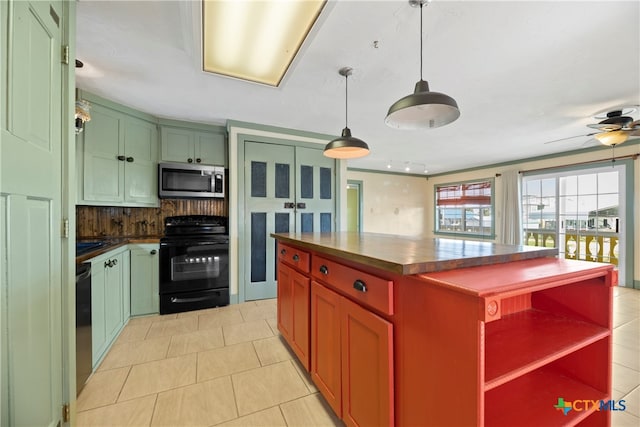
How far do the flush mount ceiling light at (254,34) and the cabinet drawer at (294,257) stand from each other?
1446mm

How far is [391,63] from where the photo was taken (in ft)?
6.82

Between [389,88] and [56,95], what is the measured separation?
2.37m

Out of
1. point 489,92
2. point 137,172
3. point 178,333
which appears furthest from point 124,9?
point 489,92

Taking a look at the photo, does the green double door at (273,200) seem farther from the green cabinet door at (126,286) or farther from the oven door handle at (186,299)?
the green cabinet door at (126,286)

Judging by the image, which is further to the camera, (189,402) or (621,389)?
(621,389)

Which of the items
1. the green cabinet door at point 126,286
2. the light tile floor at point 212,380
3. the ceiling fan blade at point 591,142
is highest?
the ceiling fan blade at point 591,142

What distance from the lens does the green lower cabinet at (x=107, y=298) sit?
6.24 feet

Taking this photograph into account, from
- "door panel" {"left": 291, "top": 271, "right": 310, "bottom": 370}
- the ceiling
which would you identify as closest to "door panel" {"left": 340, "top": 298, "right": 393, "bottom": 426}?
"door panel" {"left": 291, "top": 271, "right": 310, "bottom": 370}

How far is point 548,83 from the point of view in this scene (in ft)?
7.89

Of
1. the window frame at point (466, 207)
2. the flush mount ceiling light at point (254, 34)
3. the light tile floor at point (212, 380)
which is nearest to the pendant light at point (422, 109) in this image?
the flush mount ceiling light at point (254, 34)

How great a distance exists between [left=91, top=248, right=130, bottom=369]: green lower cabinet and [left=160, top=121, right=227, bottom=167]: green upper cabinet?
131 cm

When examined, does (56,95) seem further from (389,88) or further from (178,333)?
(389,88)

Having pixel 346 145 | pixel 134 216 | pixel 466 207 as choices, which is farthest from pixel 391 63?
pixel 466 207

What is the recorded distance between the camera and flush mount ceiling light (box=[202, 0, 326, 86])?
1516mm
